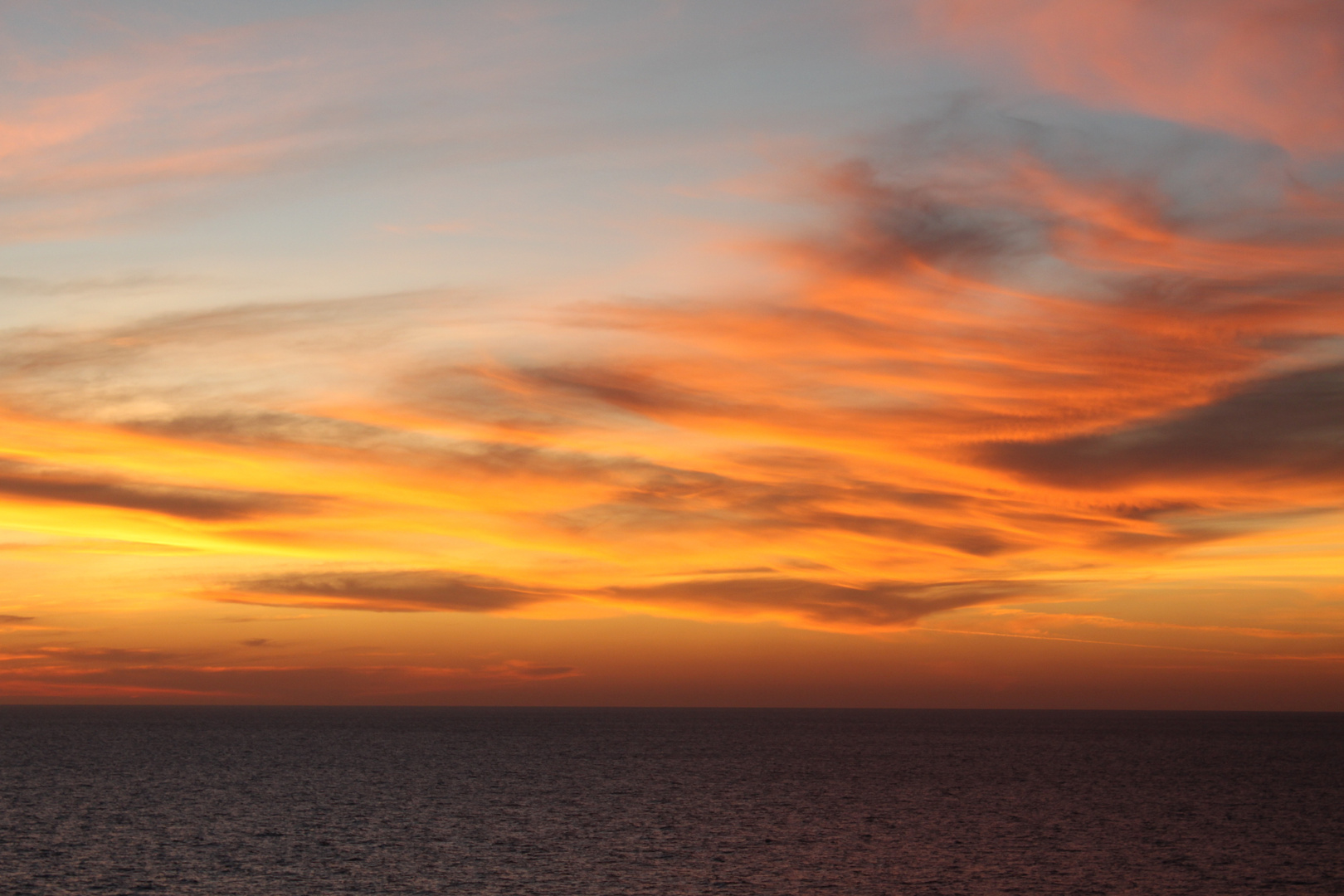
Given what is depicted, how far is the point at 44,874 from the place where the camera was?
74.8 meters

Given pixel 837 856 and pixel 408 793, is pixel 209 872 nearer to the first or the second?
pixel 837 856

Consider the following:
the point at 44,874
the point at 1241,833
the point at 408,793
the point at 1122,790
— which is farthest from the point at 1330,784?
the point at 44,874

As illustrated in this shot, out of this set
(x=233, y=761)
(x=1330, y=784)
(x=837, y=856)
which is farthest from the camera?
(x=233, y=761)

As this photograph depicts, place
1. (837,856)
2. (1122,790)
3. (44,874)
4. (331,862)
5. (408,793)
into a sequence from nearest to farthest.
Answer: (44,874), (331,862), (837,856), (408,793), (1122,790)

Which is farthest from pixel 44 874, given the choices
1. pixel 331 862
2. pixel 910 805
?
pixel 910 805

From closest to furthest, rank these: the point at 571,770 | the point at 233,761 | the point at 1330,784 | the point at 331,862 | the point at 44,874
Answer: the point at 44,874, the point at 331,862, the point at 1330,784, the point at 571,770, the point at 233,761

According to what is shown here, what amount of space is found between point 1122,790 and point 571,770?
277ft

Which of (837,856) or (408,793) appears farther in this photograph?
(408,793)

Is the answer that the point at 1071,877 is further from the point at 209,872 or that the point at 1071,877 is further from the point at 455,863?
the point at 209,872

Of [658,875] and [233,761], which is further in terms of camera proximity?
[233,761]

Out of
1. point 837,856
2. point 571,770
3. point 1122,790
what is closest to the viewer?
point 837,856

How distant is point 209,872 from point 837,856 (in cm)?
4567

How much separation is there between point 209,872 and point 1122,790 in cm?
11831

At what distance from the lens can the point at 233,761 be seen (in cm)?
19900
